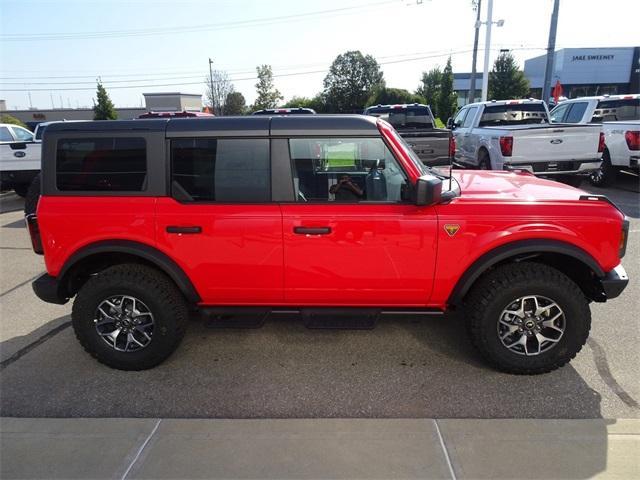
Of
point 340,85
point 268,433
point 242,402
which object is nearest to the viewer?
point 268,433

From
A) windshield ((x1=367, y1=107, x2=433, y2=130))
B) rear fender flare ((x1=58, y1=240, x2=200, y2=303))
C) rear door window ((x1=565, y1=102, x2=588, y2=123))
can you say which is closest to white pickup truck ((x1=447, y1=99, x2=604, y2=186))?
windshield ((x1=367, y1=107, x2=433, y2=130))

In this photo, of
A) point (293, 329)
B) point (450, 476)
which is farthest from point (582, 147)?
point (450, 476)

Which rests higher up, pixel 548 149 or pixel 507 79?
pixel 507 79

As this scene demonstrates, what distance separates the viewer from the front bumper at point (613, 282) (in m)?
3.19

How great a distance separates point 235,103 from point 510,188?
190 feet

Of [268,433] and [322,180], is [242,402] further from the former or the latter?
[322,180]

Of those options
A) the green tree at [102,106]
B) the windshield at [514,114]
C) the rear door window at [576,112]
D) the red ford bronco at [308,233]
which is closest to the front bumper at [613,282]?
the red ford bronco at [308,233]

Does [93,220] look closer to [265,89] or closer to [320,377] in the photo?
[320,377]

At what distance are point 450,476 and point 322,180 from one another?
6.54ft

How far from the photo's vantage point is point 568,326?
3.25 meters

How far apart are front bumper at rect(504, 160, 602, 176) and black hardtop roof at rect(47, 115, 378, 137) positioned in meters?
6.38

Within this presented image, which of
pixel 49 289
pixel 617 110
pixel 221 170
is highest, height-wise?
pixel 617 110

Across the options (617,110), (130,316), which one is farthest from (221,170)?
(617,110)

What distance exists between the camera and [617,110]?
459 inches
